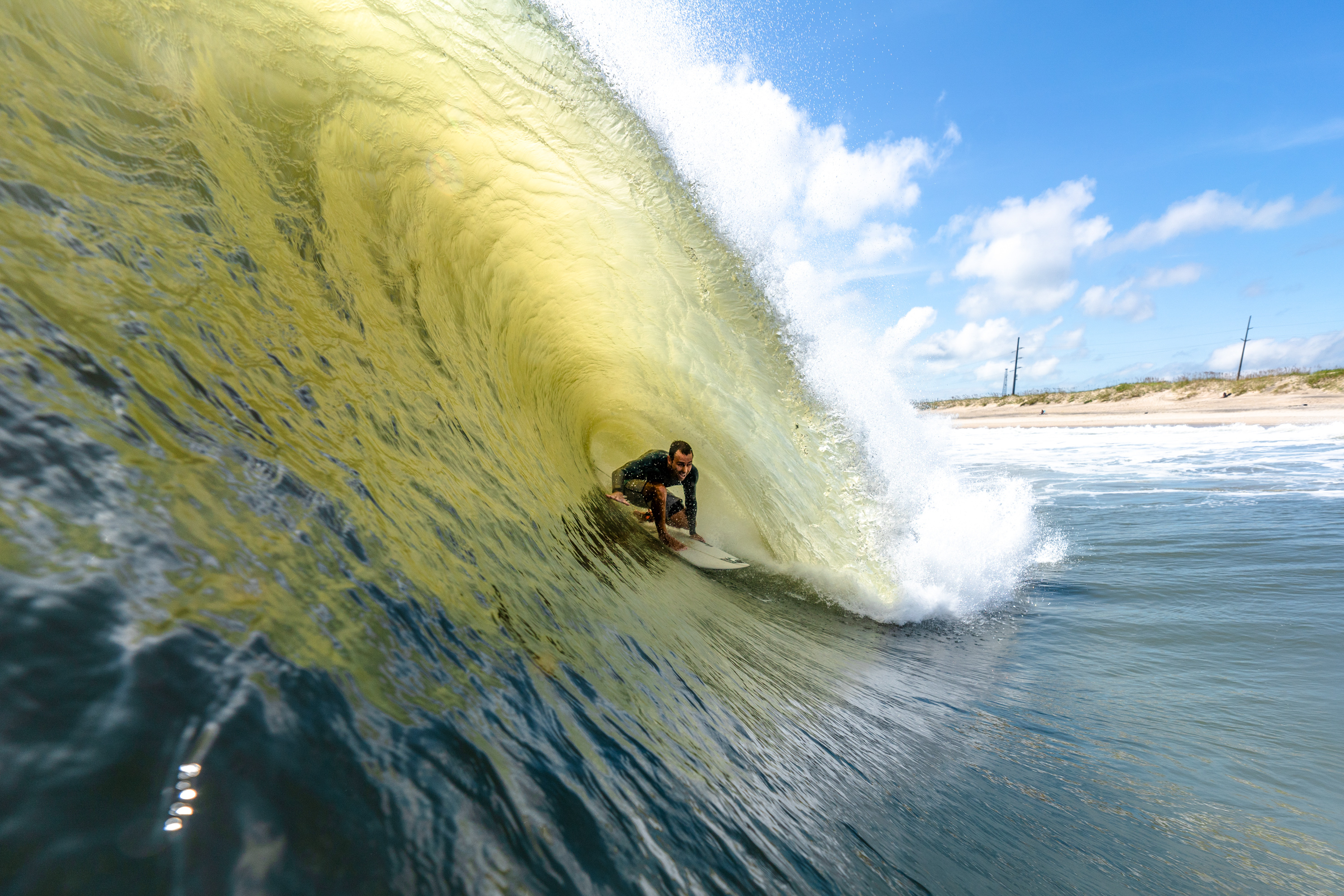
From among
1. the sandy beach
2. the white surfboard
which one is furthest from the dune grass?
the white surfboard

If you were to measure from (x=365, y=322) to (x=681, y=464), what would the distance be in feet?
9.99

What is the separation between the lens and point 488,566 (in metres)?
2.14

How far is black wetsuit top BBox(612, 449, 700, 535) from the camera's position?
5.39 m

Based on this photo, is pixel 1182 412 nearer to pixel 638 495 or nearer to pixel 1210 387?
pixel 1210 387

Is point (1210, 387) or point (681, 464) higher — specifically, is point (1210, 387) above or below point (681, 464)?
above

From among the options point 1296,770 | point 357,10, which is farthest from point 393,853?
point 357,10

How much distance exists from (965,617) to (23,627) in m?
5.85

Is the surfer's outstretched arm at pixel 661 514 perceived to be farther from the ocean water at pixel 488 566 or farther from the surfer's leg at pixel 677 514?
the ocean water at pixel 488 566

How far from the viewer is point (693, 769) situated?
176 centimetres

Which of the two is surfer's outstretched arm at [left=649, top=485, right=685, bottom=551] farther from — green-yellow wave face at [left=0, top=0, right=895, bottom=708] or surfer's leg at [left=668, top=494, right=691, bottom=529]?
green-yellow wave face at [left=0, top=0, right=895, bottom=708]

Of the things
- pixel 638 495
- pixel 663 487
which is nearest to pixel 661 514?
pixel 663 487

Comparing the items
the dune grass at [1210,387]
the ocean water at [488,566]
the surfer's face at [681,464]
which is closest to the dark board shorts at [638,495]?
the surfer's face at [681,464]

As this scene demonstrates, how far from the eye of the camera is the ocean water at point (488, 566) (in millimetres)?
915

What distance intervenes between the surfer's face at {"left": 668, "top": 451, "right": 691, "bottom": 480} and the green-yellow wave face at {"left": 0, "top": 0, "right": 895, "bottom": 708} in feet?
1.25
